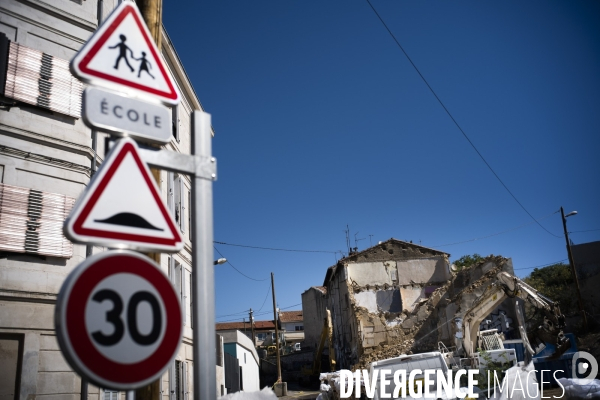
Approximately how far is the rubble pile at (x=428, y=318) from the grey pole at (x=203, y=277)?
1182 inches

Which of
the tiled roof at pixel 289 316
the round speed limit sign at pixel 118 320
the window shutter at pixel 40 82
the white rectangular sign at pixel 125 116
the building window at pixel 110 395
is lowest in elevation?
the building window at pixel 110 395

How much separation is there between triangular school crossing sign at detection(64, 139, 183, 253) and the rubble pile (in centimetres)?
3031

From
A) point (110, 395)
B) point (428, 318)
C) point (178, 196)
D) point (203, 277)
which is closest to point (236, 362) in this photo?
point (428, 318)

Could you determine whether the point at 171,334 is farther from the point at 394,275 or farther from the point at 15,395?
the point at 394,275

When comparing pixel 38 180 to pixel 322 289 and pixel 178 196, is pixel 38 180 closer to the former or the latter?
pixel 178 196

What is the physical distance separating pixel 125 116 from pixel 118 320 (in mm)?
1015

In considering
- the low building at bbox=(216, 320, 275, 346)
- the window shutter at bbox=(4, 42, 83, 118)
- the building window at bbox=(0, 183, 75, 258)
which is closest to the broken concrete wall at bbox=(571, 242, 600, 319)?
the building window at bbox=(0, 183, 75, 258)

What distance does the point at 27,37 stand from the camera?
12.6 m

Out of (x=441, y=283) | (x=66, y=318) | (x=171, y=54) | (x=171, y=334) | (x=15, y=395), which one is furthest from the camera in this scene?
(x=441, y=283)

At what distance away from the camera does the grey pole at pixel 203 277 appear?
92.4 inches

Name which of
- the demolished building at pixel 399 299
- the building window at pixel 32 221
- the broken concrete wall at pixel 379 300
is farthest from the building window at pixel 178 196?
the broken concrete wall at pixel 379 300

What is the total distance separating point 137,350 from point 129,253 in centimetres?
40

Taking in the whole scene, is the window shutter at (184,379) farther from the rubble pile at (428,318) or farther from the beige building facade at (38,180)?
the rubble pile at (428,318)

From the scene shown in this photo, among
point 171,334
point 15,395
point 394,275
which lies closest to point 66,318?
point 171,334
